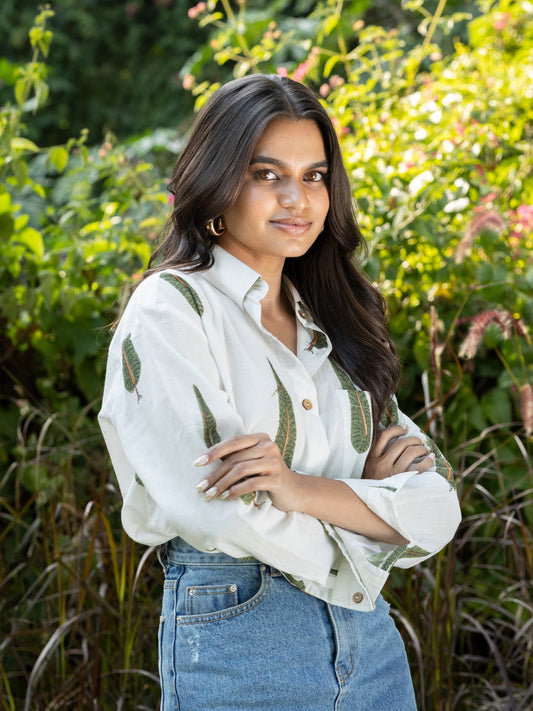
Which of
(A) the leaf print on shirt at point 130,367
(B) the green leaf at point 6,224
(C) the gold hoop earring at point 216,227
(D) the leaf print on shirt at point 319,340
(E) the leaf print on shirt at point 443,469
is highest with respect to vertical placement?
(C) the gold hoop earring at point 216,227

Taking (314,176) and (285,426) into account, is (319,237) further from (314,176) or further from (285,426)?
(285,426)

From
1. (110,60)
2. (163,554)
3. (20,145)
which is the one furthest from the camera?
(110,60)

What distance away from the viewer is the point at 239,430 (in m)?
1.49

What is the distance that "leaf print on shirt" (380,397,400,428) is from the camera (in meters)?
1.91

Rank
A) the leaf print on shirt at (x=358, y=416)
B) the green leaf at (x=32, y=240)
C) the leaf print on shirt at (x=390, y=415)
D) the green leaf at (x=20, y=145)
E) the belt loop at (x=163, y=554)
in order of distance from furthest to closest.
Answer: the green leaf at (x=32, y=240)
the green leaf at (x=20, y=145)
the leaf print on shirt at (x=390, y=415)
the leaf print on shirt at (x=358, y=416)
the belt loop at (x=163, y=554)

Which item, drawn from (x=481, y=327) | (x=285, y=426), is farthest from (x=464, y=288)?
(x=285, y=426)

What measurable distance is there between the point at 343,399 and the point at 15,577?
5.47 feet

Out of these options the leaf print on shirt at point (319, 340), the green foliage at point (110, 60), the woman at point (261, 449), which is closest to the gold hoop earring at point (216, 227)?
the woman at point (261, 449)

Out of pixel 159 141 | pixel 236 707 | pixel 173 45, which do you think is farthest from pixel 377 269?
pixel 173 45

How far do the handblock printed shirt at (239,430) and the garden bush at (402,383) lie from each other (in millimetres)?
725

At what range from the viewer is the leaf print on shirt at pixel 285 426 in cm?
160

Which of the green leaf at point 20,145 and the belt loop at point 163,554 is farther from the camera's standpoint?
the green leaf at point 20,145

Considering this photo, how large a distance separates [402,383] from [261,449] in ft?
5.64

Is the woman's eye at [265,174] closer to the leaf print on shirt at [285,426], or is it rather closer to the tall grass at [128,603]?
the leaf print on shirt at [285,426]
